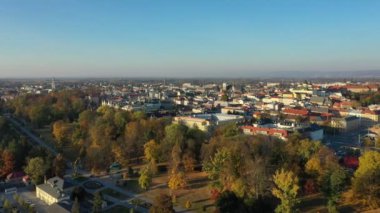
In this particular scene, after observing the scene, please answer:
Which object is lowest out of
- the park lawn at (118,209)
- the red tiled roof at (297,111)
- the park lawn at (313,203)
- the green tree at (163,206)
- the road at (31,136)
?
the park lawn at (118,209)

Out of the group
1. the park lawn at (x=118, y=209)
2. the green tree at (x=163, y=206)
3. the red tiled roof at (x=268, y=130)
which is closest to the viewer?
the green tree at (x=163, y=206)

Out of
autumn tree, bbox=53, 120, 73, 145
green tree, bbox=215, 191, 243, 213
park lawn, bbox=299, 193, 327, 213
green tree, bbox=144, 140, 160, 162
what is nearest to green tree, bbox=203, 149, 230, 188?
green tree, bbox=215, 191, 243, 213

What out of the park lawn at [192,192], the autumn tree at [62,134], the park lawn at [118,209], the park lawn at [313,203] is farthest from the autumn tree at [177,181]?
the autumn tree at [62,134]

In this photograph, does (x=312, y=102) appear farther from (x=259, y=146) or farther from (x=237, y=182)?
(x=237, y=182)

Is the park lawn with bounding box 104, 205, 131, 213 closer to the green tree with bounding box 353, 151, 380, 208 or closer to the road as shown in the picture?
the green tree with bounding box 353, 151, 380, 208

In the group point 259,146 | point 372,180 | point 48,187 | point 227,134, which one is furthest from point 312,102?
point 48,187

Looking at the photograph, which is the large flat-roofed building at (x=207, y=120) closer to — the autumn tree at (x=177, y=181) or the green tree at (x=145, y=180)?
the green tree at (x=145, y=180)
